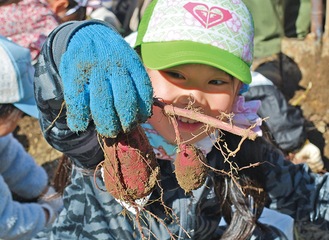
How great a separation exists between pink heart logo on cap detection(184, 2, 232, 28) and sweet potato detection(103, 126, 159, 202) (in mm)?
394

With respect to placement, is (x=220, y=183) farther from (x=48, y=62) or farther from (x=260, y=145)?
(x=48, y=62)

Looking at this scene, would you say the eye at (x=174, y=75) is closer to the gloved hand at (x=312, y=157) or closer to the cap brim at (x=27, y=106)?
the cap brim at (x=27, y=106)

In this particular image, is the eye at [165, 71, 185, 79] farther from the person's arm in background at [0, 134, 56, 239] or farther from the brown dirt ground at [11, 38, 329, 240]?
the brown dirt ground at [11, 38, 329, 240]

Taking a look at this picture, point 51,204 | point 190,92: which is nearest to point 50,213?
point 51,204

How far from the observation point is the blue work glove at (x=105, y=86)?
40.2 inches

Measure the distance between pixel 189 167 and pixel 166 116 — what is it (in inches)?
7.5

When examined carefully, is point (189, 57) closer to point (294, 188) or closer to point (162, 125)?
point (162, 125)

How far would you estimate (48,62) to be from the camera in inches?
49.1

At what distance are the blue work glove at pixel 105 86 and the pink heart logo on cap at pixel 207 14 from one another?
38cm

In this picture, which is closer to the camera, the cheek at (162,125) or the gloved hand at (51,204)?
the cheek at (162,125)

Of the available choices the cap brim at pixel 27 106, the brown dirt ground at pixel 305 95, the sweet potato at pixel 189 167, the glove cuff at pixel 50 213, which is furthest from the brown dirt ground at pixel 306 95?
the sweet potato at pixel 189 167

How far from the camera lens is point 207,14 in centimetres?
143

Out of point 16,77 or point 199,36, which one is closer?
point 199,36

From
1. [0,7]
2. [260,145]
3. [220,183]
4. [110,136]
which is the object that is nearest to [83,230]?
[220,183]
